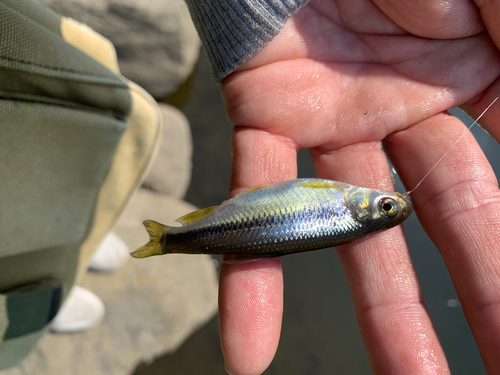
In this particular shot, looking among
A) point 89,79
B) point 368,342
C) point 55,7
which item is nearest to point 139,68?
point 55,7

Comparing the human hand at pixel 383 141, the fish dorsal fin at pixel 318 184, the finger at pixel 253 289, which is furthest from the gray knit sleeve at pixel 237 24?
the fish dorsal fin at pixel 318 184

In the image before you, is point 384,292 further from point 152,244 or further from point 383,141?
point 152,244

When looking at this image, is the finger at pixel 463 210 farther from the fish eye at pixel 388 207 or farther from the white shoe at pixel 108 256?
the white shoe at pixel 108 256

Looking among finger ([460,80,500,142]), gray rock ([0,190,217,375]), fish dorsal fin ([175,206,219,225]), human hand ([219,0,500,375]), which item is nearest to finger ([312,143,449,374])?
human hand ([219,0,500,375])

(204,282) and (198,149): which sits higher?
(198,149)

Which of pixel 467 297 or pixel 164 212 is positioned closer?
pixel 467 297

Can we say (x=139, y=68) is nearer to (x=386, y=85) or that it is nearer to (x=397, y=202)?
(x=386, y=85)

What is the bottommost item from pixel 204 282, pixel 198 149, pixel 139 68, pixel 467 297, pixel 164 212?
pixel 204 282
